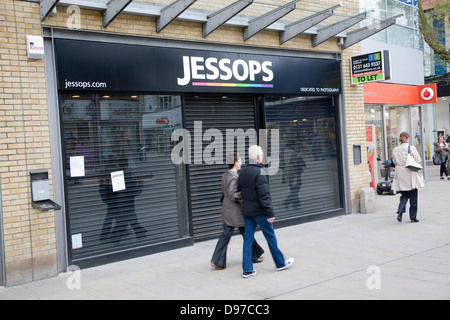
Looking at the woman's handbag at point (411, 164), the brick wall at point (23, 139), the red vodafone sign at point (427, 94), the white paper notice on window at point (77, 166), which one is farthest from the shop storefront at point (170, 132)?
the red vodafone sign at point (427, 94)

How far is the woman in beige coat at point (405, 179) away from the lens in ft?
30.5

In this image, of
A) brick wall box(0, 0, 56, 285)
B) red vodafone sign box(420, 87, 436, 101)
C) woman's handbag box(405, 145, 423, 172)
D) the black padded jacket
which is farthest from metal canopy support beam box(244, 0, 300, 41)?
red vodafone sign box(420, 87, 436, 101)

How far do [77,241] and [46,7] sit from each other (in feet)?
11.5

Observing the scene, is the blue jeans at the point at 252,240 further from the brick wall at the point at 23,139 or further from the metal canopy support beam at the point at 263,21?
the metal canopy support beam at the point at 263,21

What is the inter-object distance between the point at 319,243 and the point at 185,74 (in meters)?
3.84

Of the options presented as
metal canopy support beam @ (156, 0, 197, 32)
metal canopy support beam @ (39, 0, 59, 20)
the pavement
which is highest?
metal canopy support beam @ (156, 0, 197, 32)

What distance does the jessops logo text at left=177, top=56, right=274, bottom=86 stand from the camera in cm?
830

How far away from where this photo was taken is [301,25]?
941 centimetres

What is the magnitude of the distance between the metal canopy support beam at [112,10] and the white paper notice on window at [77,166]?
2.16 m

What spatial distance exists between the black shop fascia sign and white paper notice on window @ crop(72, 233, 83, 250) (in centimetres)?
227

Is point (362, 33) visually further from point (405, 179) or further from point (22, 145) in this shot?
point (22, 145)

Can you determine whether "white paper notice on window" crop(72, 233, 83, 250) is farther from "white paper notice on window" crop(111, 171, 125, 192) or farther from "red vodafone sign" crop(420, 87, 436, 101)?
"red vodafone sign" crop(420, 87, 436, 101)

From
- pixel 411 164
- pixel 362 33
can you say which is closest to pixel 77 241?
pixel 411 164

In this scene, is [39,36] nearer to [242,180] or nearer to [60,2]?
[60,2]
